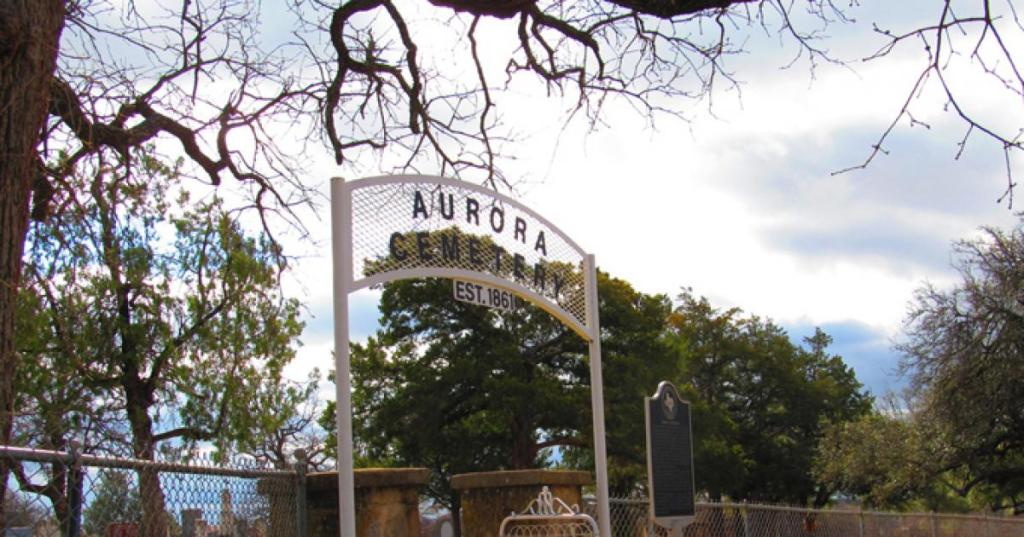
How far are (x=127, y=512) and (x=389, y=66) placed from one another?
5.03 metres

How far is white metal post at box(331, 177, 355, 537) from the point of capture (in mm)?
5758

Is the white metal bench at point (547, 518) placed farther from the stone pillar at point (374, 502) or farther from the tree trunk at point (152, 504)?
the tree trunk at point (152, 504)

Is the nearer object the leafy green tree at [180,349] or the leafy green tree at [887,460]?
the leafy green tree at [180,349]

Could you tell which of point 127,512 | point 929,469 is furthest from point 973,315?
point 127,512

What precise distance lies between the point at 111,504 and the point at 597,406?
4537mm

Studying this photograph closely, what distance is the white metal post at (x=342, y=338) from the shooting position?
5.76m

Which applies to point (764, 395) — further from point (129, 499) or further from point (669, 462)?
point (129, 499)

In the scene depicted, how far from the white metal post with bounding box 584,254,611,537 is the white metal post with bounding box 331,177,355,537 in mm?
2317

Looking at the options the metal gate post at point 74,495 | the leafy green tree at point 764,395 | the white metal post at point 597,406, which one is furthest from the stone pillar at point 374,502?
the leafy green tree at point 764,395

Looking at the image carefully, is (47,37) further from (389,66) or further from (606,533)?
(606,533)

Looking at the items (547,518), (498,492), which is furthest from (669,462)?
(547,518)

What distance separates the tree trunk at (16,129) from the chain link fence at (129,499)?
67 cm

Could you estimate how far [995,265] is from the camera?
25.5 meters

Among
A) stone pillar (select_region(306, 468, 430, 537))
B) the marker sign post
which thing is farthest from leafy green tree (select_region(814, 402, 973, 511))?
stone pillar (select_region(306, 468, 430, 537))
